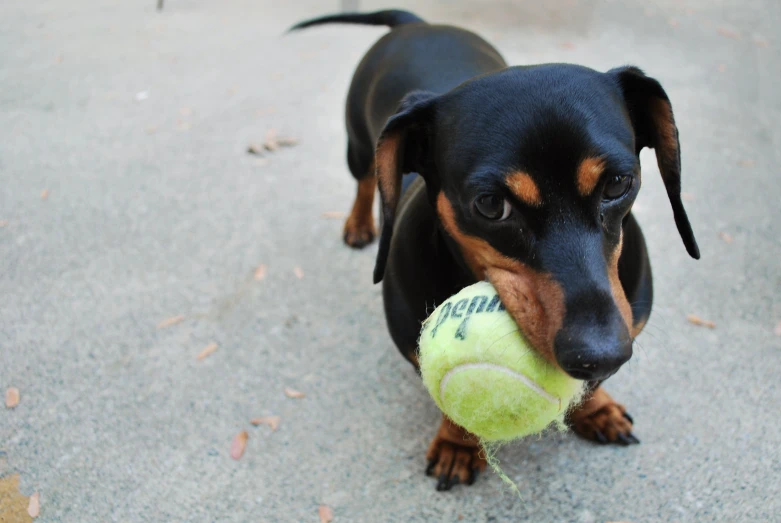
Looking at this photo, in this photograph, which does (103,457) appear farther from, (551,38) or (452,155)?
(551,38)

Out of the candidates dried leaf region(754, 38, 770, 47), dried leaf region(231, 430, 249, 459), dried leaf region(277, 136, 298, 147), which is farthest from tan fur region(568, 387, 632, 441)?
dried leaf region(754, 38, 770, 47)

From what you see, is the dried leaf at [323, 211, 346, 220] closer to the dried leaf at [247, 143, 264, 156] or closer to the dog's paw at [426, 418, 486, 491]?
the dried leaf at [247, 143, 264, 156]

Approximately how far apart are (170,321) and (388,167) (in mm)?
1828

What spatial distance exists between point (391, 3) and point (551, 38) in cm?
256

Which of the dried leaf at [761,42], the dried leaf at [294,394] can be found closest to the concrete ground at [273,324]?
the dried leaf at [294,394]

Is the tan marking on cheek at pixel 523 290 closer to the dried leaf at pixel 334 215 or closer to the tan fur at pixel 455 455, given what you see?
the tan fur at pixel 455 455

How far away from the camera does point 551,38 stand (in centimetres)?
703

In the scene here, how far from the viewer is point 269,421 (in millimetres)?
2850

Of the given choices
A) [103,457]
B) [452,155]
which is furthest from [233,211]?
[452,155]

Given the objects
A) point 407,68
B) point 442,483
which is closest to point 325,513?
point 442,483

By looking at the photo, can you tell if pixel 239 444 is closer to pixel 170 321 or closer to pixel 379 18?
pixel 170 321

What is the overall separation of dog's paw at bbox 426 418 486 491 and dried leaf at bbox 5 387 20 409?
1.85m

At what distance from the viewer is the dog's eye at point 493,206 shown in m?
1.84

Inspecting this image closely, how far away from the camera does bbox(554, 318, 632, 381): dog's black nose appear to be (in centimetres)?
155
